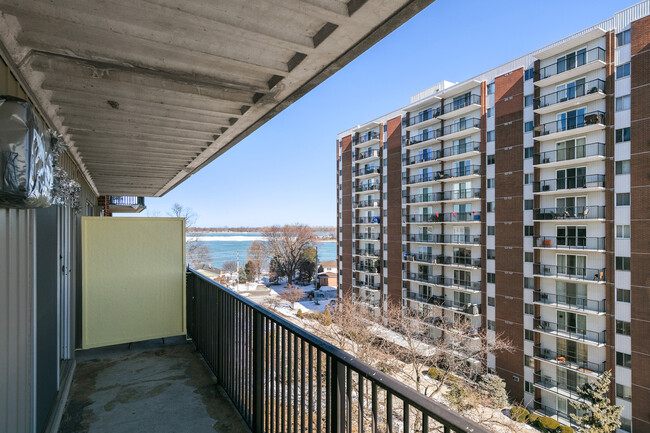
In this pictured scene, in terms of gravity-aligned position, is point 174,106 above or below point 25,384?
above

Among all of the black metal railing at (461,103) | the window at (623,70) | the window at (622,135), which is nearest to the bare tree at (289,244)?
the black metal railing at (461,103)

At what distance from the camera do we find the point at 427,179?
20438 mm

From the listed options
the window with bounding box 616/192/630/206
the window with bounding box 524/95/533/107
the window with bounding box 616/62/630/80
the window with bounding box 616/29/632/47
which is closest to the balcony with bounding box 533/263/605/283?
the window with bounding box 616/192/630/206

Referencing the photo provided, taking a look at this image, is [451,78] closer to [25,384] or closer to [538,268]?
[538,268]

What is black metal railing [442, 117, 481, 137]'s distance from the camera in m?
17.2

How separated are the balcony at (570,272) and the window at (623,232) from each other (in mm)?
1458

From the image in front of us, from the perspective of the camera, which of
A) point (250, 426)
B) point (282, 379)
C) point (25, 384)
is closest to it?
→ point (25, 384)

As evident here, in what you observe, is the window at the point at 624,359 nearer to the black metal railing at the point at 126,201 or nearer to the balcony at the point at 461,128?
the balcony at the point at 461,128

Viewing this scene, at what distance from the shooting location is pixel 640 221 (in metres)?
11.7

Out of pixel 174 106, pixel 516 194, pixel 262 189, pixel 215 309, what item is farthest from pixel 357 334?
pixel 262 189

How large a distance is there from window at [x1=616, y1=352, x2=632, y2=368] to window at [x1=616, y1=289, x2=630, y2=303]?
201 centimetres

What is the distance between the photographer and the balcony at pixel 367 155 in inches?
933

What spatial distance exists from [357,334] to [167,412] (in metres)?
13.2

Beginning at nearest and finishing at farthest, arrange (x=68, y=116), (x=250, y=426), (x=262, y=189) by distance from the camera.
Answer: (x=250, y=426)
(x=68, y=116)
(x=262, y=189)
